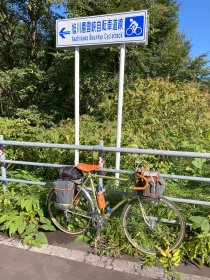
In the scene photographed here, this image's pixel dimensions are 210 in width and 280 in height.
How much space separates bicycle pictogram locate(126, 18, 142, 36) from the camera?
→ 3521mm

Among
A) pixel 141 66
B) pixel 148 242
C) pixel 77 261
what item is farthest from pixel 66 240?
pixel 141 66

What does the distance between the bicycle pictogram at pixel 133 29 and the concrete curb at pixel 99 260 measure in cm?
262

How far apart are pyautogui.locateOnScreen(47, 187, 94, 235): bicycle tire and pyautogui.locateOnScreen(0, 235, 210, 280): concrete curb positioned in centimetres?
32

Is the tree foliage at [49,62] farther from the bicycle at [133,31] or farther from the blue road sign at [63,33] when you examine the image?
the bicycle at [133,31]

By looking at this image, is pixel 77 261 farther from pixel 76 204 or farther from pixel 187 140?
pixel 187 140

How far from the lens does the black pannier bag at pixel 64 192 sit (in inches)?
126

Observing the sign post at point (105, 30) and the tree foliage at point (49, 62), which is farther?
the tree foliage at point (49, 62)

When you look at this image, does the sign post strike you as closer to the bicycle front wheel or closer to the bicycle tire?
the bicycle tire

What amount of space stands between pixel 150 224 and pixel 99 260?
0.66 m

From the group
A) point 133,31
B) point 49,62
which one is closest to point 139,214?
point 133,31

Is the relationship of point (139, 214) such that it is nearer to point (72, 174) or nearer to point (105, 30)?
point (72, 174)

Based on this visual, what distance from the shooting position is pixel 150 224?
3.16 metres

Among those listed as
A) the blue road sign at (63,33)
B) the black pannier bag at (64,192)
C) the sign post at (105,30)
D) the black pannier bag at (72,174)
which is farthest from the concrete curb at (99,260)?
the blue road sign at (63,33)

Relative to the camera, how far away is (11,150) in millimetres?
4715
